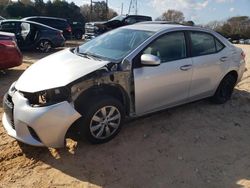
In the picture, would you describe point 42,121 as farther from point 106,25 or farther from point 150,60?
point 106,25

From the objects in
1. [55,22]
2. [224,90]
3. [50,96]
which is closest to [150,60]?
[50,96]

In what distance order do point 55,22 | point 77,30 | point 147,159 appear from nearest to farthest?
point 147,159, point 55,22, point 77,30

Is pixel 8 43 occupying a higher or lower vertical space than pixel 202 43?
lower

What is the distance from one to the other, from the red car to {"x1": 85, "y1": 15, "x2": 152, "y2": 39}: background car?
8754mm

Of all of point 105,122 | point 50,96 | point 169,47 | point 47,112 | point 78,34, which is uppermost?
point 169,47

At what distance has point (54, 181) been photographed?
140 inches

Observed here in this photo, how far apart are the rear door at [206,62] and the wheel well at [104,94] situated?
144cm

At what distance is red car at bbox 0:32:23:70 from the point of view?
7.88 m

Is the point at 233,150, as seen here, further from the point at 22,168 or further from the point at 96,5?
the point at 96,5

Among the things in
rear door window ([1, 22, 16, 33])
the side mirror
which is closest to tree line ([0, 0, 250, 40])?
rear door window ([1, 22, 16, 33])

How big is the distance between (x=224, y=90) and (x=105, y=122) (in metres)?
3.05

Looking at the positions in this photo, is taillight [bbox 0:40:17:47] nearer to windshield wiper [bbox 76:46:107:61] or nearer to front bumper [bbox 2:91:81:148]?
windshield wiper [bbox 76:46:107:61]

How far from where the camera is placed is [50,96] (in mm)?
3777

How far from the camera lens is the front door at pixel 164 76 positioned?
4.54 metres
